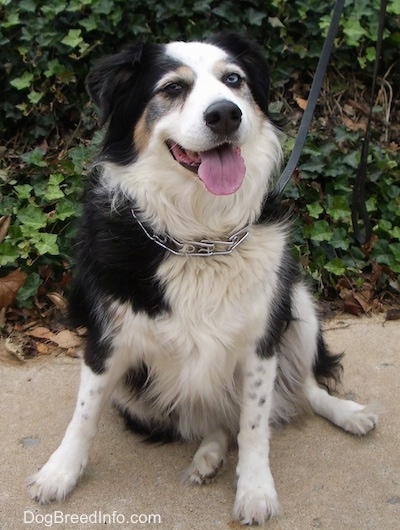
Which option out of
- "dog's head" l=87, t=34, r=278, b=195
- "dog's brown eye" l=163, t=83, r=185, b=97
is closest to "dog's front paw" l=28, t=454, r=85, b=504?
"dog's head" l=87, t=34, r=278, b=195

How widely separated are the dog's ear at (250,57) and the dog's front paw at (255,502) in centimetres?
142

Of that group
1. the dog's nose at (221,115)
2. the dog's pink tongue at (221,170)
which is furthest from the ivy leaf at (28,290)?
the dog's nose at (221,115)

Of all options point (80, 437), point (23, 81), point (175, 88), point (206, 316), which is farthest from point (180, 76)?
point (23, 81)

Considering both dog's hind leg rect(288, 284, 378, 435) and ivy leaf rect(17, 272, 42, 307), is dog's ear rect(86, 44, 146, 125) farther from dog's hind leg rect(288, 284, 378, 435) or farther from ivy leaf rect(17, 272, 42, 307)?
ivy leaf rect(17, 272, 42, 307)

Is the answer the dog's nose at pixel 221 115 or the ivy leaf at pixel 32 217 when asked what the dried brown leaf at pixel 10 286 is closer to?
the ivy leaf at pixel 32 217

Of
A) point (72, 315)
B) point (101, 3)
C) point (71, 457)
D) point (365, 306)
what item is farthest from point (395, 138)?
point (71, 457)

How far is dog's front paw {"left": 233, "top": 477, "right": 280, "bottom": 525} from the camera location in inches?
89.7

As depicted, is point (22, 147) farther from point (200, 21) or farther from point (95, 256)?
point (95, 256)

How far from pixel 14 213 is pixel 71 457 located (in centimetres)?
182

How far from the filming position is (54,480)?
2377 mm

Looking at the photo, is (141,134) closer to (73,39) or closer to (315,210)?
(315,210)

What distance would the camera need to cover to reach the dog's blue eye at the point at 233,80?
2.33m

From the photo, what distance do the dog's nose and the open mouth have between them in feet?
0.30

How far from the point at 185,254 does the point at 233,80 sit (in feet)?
2.18
